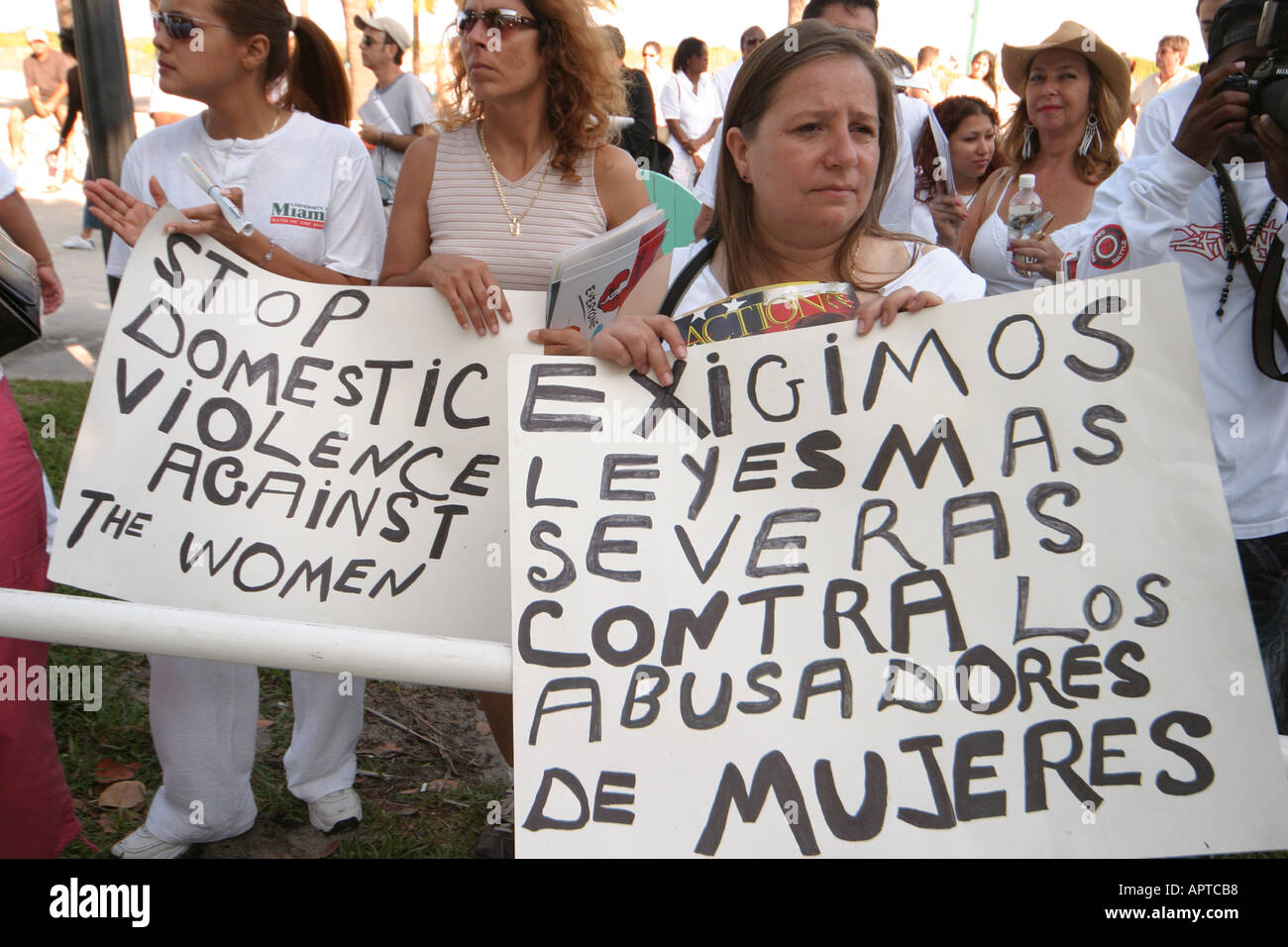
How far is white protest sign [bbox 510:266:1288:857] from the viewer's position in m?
1.33

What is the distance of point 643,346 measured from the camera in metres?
1.53

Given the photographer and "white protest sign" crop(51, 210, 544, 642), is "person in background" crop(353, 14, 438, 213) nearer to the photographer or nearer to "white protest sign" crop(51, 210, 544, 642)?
"white protest sign" crop(51, 210, 544, 642)

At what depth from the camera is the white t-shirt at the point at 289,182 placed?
2410mm

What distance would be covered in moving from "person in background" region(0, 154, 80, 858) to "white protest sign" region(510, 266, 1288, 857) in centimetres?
126

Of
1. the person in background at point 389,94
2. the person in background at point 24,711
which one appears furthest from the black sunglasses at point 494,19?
the person in background at point 389,94

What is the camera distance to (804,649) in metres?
1.40

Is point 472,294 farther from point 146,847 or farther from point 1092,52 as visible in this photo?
point 1092,52

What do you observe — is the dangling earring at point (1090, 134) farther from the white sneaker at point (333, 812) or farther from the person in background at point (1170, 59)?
the person in background at point (1170, 59)

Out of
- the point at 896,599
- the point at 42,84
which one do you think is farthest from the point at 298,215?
the point at 42,84

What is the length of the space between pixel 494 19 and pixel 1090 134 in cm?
200

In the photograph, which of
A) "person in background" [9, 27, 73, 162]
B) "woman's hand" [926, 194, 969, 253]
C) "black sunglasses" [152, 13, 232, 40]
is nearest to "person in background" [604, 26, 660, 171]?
"woman's hand" [926, 194, 969, 253]

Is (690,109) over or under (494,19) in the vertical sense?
under

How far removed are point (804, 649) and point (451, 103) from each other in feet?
5.90

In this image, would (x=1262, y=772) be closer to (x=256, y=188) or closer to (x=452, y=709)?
(x=256, y=188)
